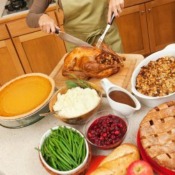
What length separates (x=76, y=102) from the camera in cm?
102

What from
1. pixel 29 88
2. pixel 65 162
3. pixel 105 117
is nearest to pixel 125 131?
pixel 105 117

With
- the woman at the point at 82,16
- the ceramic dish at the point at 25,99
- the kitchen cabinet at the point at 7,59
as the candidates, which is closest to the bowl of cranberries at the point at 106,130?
the ceramic dish at the point at 25,99

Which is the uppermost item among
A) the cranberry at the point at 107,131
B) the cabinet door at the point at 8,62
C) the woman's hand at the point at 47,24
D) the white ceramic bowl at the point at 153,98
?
the woman's hand at the point at 47,24

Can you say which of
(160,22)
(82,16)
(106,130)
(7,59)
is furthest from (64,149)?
(160,22)

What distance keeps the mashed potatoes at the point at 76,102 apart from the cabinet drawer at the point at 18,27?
4.76ft

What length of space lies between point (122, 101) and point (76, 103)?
170 millimetres

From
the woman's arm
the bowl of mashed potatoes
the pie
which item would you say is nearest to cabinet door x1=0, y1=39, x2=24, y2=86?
the woman's arm

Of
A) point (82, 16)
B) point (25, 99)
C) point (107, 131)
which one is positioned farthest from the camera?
point (82, 16)

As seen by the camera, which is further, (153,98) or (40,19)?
(40,19)

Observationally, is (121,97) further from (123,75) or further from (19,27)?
(19,27)

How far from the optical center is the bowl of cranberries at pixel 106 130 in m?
0.90

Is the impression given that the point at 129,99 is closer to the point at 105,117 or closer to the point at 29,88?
the point at 105,117

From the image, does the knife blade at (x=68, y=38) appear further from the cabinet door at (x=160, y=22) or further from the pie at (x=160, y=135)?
the cabinet door at (x=160, y=22)

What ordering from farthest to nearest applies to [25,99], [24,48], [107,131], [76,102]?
[24,48]
[25,99]
[76,102]
[107,131]
